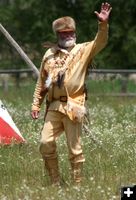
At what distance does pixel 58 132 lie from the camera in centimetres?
820

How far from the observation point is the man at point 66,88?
807cm

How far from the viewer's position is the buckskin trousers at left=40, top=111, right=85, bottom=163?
8.09 m

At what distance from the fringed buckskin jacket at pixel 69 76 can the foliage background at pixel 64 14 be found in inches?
1044

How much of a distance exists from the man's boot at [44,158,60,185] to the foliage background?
86.9ft

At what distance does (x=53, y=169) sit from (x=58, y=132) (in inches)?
16.2

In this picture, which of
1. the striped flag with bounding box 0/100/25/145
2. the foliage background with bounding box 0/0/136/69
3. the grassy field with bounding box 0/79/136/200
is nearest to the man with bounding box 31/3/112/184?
the grassy field with bounding box 0/79/136/200

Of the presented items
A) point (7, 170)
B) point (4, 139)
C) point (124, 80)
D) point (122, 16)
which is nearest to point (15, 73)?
point (124, 80)

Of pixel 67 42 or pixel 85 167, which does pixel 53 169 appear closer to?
pixel 85 167

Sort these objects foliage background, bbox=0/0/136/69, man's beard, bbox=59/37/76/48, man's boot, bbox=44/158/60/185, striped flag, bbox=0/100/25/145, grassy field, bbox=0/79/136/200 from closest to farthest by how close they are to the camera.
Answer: grassy field, bbox=0/79/136/200
man's beard, bbox=59/37/76/48
man's boot, bbox=44/158/60/185
striped flag, bbox=0/100/25/145
foliage background, bbox=0/0/136/69

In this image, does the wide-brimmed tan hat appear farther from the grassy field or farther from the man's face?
the grassy field

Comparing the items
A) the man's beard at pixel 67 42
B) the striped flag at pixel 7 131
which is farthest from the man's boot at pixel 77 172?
the striped flag at pixel 7 131

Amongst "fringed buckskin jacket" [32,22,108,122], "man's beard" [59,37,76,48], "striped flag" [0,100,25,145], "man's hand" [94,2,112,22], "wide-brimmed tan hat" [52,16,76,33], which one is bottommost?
"striped flag" [0,100,25,145]

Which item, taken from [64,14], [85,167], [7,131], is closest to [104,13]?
[85,167]

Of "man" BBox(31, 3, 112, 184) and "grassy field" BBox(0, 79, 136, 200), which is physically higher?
"man" BBox(31, 3, 112, 184)
